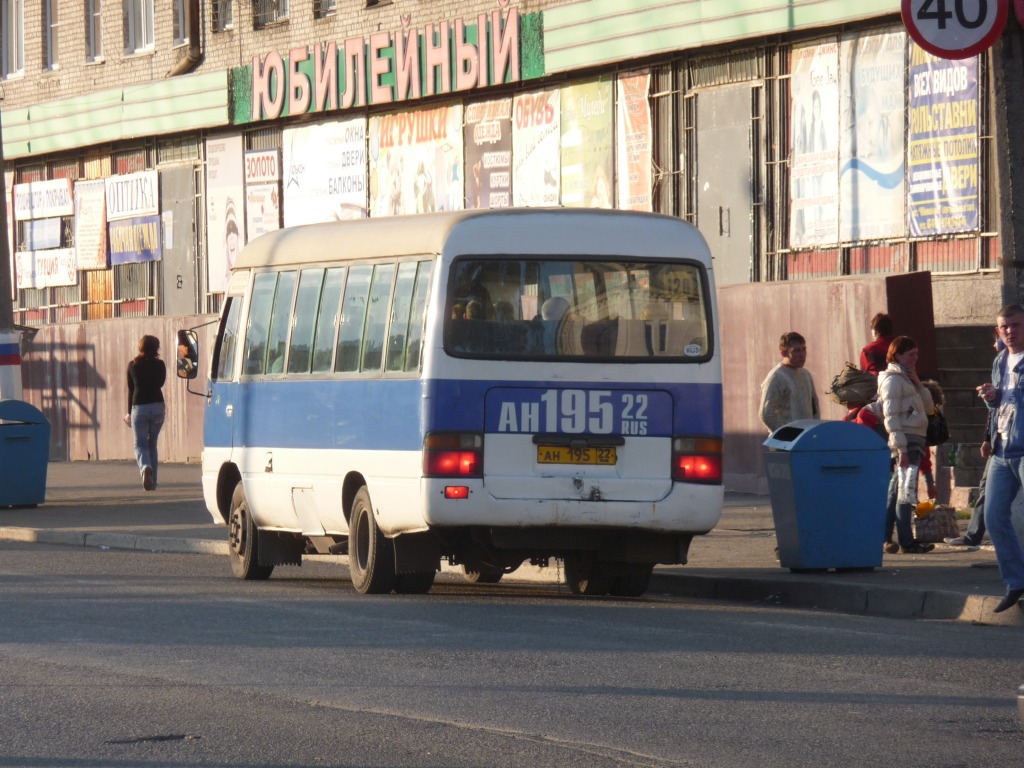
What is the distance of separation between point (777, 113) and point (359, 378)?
11232 mm

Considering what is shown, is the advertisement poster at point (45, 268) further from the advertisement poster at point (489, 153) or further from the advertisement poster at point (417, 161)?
the advertisement poster at point (489, 153)

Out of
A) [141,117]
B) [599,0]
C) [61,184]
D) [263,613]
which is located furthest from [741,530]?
[61,184]

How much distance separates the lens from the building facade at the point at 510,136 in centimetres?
2198

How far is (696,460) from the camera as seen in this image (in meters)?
13.5

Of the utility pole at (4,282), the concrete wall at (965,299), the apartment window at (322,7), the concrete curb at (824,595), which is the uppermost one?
the apartment window at (322,7)

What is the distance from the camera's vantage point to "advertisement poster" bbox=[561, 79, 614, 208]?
26.9 m

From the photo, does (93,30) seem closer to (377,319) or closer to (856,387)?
(856,387)

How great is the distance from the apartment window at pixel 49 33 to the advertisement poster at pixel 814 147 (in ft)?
64.1

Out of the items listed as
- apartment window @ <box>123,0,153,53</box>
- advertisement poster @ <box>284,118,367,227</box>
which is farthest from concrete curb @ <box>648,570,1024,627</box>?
apartment window @ <box>123,0,153,53</box>

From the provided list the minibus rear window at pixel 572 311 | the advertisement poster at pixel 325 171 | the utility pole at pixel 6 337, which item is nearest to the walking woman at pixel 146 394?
the utility pole at pixel 6 337

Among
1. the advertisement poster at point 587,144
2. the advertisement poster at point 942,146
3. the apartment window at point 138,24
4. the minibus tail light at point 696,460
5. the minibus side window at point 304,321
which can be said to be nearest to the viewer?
the minibus tail light at point 696,460

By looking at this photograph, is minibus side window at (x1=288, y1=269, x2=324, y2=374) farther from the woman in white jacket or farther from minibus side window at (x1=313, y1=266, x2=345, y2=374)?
the woman in white jacket

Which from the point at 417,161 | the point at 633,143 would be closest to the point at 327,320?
the point at 633,143

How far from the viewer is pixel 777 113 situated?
79.6 ft
